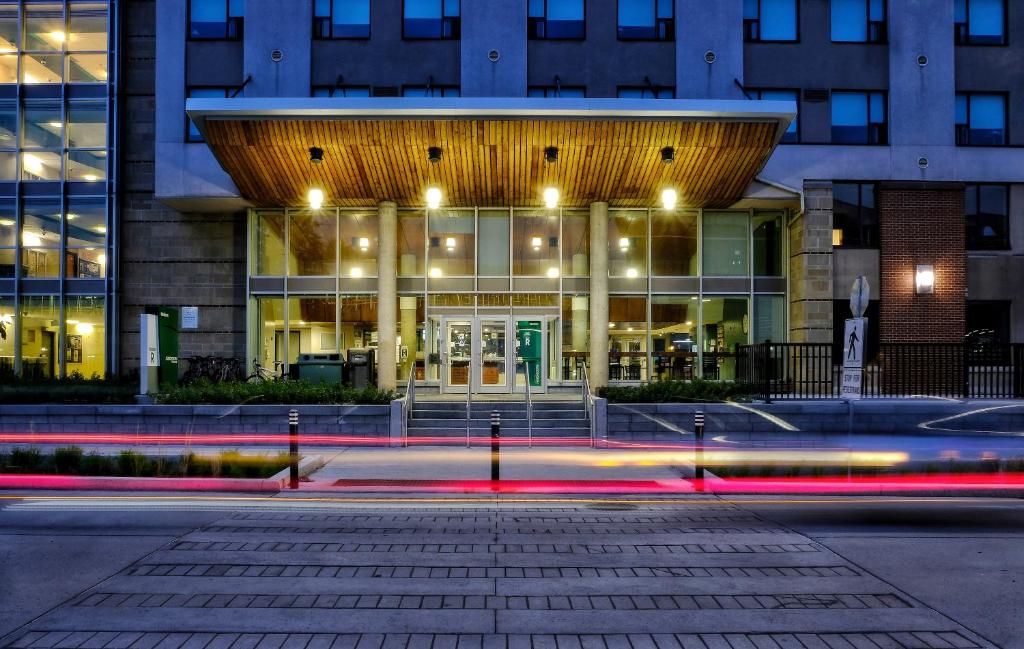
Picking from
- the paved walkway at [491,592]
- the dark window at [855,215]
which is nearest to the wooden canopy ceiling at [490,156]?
the dark window at [855,215]

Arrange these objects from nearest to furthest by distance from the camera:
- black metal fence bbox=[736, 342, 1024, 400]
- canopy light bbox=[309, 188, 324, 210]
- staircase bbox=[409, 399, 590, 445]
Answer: staircase bbox=[409, 399, 590, 445] → black metal fence bbox=[736, 342, 1024, 400] → canopy light bbox=[309, 188, 324, 210]

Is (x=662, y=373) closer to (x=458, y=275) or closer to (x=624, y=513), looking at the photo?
(x=458, y=275)

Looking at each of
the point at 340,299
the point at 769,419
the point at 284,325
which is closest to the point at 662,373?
the point at 769,419

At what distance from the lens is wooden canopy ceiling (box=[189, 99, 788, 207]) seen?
18062 mm

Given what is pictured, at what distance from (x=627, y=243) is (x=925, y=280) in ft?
27.8

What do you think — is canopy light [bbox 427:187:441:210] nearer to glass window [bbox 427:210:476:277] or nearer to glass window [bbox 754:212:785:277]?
glass window [bbox 427:210:476:277]

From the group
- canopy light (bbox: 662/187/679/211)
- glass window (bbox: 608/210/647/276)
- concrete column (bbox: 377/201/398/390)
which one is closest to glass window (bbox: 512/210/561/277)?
glass window (bbox: 608/210/647/276)

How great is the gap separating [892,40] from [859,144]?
3.18 meters

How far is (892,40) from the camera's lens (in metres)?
21.6

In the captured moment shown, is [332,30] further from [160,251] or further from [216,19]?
[160,251]

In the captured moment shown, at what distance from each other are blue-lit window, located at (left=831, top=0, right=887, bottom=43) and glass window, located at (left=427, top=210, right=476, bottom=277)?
12.1 metres

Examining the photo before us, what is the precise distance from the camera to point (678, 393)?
17.2 metres

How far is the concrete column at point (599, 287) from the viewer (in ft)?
70.2

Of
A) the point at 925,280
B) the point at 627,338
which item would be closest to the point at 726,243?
the point at 627,338
